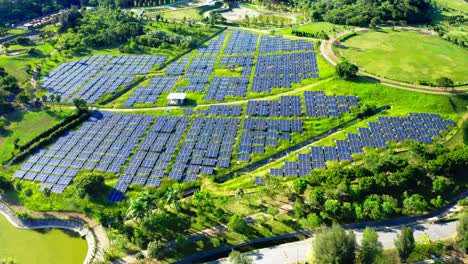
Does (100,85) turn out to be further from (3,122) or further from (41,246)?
(41,246)

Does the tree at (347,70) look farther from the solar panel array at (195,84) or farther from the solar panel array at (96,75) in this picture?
the solar panel array at (96,75)

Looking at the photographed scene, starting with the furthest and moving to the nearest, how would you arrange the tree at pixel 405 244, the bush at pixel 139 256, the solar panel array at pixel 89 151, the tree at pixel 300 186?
the solar panel array at pixel 89 151 < the tree at pixel 300 186 < the bush at pixel 139 256 < the tree at pixel 405 244

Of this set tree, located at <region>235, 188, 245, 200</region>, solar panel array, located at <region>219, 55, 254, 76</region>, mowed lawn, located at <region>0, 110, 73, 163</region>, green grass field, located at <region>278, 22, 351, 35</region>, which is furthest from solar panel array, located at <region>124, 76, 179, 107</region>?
green grass field, located at <region>278, 22, 351, 35</region>

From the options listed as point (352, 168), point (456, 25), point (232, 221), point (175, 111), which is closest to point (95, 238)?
point (232, 221)

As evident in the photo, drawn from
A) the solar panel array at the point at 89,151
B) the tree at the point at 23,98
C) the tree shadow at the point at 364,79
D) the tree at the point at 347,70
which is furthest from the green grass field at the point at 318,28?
the tree at the point at 23,98

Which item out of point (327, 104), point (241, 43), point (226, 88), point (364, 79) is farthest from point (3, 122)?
point (364, 79)

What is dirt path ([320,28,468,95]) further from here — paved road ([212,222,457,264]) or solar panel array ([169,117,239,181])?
paved road ([212,222,457,264])
